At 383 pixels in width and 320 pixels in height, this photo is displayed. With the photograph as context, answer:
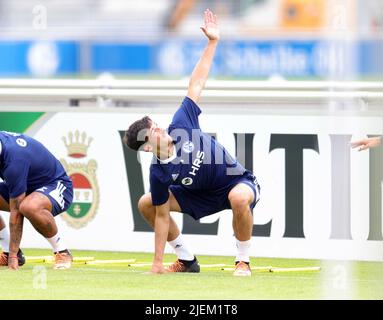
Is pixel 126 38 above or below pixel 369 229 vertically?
above

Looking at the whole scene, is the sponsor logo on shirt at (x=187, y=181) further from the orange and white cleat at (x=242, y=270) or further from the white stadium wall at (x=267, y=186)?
the white stadium wall at (x=267, y=186)

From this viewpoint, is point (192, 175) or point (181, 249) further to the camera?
point (181, 249)

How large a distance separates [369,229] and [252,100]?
1.71 meters

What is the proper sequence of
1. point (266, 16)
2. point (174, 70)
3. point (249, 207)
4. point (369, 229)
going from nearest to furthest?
point (249, 207), point (369, 229), point (174, 70), point (266, 16)

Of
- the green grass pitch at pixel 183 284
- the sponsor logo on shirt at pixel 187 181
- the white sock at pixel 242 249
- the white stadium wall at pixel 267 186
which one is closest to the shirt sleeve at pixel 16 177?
the green grass pitch at pixel 183 284

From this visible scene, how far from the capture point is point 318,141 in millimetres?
11648

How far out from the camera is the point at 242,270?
9.77m

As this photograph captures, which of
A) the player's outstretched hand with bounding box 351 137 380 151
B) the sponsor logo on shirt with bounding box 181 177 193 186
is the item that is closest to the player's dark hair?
the sponsor logo on shirt with bounding box 181 177 193 186

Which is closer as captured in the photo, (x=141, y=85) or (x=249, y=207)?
(x=249, y=207)

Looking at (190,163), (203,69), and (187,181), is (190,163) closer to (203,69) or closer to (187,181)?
(187,181)

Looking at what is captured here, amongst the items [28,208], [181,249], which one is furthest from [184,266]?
[28,208]

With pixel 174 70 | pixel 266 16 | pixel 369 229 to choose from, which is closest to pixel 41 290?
pixel 369 229

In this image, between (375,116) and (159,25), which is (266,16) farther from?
(375,116)

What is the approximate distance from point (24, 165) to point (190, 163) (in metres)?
1.30
